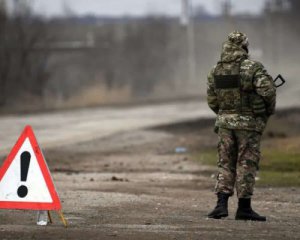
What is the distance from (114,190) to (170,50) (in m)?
66.0

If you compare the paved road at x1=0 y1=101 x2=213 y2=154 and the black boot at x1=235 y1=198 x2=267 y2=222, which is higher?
the black boot at x1=235 y1=198 x2=267 y2=222

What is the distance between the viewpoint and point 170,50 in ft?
261

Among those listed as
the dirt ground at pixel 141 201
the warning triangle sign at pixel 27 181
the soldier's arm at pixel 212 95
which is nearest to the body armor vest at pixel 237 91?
the soldier's arm at pixel 212 95

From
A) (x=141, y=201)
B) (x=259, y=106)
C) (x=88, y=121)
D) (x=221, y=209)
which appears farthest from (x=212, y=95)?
(x=88, y=121)

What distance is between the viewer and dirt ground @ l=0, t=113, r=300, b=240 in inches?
356

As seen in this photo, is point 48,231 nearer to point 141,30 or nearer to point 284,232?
point 284,232

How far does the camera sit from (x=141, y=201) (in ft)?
39.8

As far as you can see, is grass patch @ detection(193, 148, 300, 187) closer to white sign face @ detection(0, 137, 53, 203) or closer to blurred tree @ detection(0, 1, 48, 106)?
white sign face @ detection(0, 137, 53, 203)

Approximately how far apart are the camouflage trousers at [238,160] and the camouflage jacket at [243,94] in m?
0.11

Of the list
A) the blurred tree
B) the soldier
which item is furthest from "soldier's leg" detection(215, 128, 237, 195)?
the blurred tree

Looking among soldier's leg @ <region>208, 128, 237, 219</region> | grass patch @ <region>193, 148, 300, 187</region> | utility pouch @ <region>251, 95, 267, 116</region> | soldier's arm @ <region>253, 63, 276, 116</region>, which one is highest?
soldier's arm @ <region>253, 63, 276, 116</region>

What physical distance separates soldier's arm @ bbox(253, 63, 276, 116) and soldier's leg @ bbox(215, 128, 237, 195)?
0.59m

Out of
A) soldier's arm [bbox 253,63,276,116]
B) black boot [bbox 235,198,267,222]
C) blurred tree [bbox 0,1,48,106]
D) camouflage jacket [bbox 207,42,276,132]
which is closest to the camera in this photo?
soldier's arm [bbox 253,63,276,116]

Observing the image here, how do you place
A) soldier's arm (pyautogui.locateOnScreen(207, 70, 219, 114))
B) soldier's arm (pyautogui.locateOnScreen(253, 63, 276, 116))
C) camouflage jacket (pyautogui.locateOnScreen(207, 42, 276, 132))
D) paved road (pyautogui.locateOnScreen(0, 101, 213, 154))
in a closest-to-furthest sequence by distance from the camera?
1. soldier's arm (pyautogui.locateOnScreen(253, 63, 276, 116))
2. camouflage jacket (pyautogui.locateOnScreen(207, 42, 276, 132))
3. soldier's arm (pyautogui.locateOnScreen(207, 70, 219, 114))
4. paved road (pyautogui.locateOnScreen(0, 101, 213, 154))
